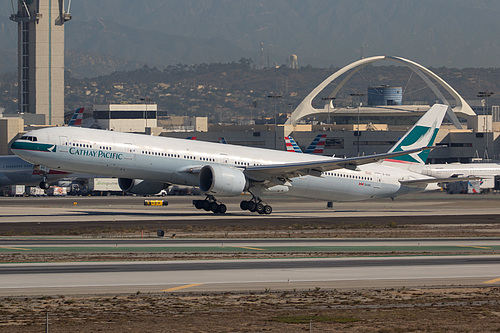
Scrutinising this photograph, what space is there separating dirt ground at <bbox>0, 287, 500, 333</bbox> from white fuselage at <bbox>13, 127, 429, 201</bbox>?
33.7m

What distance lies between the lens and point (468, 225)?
58.3 meters

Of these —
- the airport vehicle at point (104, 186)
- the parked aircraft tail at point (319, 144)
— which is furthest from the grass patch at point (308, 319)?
the parked aircraft tail at point (319, 144)

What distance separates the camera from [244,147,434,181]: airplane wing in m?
63.1

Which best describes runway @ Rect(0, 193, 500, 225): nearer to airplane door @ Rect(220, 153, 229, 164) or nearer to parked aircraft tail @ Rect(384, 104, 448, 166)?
airplane door @ Rect(220, 153, 229, 164)

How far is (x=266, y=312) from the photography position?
23.9 m

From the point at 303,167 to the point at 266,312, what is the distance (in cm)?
4037

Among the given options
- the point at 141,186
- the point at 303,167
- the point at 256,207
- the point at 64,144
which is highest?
the point at 64,144

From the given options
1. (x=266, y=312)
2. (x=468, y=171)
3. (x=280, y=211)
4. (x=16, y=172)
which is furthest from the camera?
(x=468, y=171)

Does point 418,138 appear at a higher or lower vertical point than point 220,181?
higher

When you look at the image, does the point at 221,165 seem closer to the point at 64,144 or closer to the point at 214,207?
the point at 214,207

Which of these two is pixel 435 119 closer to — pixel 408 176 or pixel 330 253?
pixel 408 176

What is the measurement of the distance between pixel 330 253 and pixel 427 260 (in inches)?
202

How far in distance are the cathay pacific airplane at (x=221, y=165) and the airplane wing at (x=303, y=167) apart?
0.08 m

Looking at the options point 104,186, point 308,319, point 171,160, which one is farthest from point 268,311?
point 104,186
